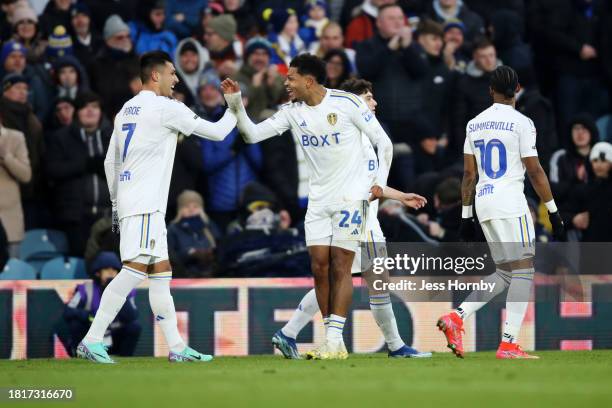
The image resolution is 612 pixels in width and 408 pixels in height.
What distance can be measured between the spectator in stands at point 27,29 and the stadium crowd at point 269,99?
A: 2 centimetres

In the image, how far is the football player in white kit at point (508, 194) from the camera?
38.7 ft

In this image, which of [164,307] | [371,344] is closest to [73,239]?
[371,344]

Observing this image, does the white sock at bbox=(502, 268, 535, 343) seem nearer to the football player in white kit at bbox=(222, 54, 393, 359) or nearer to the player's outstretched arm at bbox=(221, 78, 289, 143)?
the football player in white kit at bbox=(222, 54, 393, 359)

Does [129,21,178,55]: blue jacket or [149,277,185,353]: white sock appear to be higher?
[129,21,178,55]: blue jacket

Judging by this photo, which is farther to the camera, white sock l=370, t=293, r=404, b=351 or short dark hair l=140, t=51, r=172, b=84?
white sock l=370, t=293, r=404, b=351

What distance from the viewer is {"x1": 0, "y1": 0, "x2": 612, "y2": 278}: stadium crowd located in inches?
619

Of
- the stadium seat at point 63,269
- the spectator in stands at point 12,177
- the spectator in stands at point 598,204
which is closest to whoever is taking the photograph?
the stadium seat at point 63,269

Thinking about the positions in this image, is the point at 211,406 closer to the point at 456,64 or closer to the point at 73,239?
the point at 73,239

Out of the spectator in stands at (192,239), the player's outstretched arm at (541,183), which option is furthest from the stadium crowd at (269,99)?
the player's outstretched arm at (541,183)

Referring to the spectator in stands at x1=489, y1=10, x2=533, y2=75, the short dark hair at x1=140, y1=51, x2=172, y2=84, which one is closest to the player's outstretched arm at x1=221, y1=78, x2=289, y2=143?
the short dark hair at x1=140, y1=51, x2=172, y2=84

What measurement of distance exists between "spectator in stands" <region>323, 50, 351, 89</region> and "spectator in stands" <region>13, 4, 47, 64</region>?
3442 mm

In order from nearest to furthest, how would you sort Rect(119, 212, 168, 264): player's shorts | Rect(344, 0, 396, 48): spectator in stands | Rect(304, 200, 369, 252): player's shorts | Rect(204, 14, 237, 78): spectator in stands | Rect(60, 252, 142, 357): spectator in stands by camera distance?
Rect(119, 212, 168, 264): player's shorts < Rect(304, 200, 369, 252): player's shorts < Rect(60, 252, 142, 357): spectator in stands < Rect(204, 14, 237, 78): spectator in stands < Rect(344, 0, 396, 48): spectator in stands

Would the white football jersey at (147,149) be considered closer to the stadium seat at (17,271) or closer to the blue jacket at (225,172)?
the stadium seat at (17,271)

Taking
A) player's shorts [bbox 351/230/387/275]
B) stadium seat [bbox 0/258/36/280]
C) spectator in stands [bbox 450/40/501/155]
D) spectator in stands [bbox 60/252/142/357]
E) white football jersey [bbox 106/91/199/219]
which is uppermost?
spectator in stands [bbox 450/40/501/155]
